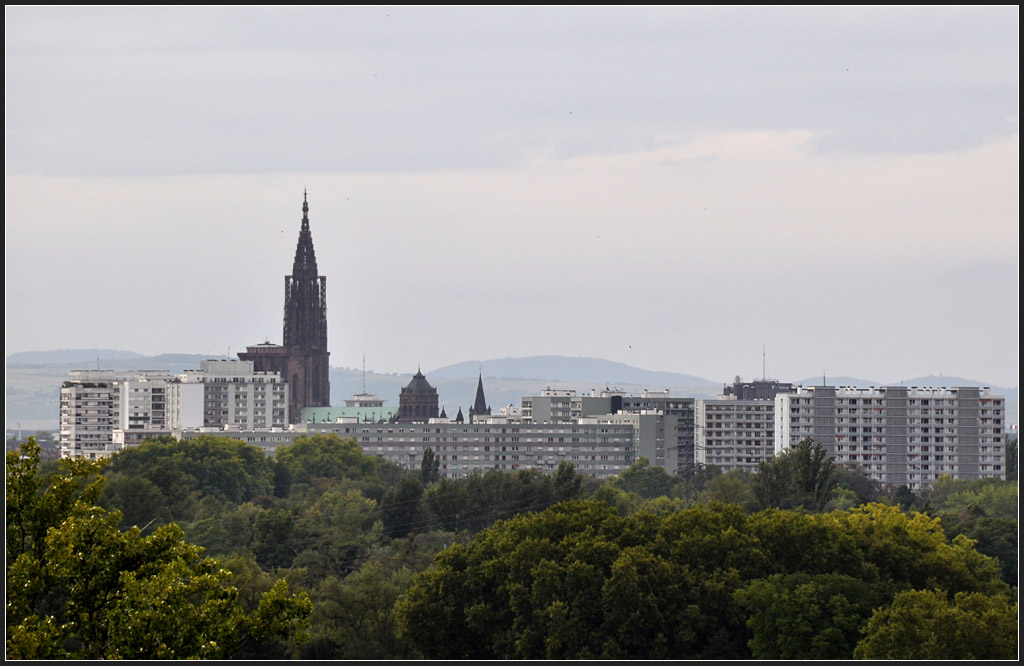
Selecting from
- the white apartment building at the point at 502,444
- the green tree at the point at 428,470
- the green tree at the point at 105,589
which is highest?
the green tree at the point at 105,589

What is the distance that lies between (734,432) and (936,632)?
152 metres

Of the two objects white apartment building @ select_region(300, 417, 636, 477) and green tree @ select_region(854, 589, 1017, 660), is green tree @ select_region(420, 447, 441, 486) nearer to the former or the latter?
green tree @ select_region(854, 589, 1017, 660)

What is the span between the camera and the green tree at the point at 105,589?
2214 centimetres

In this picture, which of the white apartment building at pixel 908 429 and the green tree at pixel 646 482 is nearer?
the green tree at pixel 646 482

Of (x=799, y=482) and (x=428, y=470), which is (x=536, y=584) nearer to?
(x=799, y=482)

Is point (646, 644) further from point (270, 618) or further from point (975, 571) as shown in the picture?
point (270, 618)

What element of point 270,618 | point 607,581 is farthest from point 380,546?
point 270,618

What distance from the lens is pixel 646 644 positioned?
41.5m

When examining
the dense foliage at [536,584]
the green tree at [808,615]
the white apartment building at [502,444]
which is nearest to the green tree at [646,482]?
the dense foliage at [536,584]

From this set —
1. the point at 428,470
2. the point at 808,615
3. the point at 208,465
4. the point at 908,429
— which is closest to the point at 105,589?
the point at 808,615

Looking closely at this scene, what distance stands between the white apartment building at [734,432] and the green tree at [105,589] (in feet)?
529

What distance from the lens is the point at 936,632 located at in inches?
1340

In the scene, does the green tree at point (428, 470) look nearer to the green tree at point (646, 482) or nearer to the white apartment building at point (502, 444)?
the green tree at point (646, 482)

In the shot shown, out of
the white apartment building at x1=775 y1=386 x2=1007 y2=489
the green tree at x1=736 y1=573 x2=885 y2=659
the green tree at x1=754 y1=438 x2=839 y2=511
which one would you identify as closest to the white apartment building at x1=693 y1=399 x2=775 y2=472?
the white apartment building at x1=775 y1=386 x2=1007 y2=489
